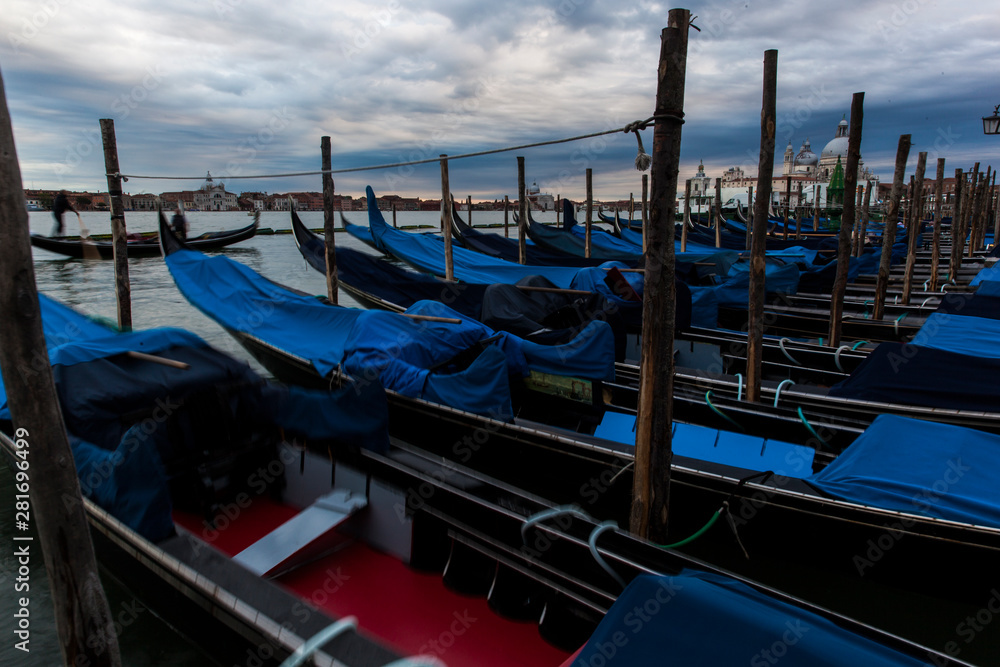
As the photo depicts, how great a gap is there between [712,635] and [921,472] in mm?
2012

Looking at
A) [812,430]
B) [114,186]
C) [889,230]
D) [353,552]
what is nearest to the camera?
[353,552]

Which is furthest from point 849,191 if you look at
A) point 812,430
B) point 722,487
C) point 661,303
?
point 661,303

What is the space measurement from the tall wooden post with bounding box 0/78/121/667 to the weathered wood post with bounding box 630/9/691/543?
2075 millimetres

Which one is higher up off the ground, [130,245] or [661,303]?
[661,303]

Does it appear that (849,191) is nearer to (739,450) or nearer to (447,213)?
(739,450)

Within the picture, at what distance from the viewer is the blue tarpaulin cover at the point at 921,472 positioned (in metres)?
2.67

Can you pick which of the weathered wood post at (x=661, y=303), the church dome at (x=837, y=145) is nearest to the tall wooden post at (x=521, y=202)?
the weathered wood post at (x=661, y=303)

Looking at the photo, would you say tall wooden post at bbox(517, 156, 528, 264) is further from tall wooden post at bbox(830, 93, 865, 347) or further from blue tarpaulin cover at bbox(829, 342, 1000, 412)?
blue tarpaulin cover at bbox(829, 342, 1000, 412)

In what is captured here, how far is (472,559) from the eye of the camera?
2955 mm

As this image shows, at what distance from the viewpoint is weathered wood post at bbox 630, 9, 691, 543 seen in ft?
7.57

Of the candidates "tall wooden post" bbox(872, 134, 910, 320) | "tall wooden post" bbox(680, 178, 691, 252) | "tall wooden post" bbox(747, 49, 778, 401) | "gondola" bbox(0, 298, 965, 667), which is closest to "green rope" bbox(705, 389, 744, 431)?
"tall wooden post" bbox(747, 49, 778, 401)

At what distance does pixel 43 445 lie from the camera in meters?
1.55

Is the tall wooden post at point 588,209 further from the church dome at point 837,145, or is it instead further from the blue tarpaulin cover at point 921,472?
the church dome at point 837,145

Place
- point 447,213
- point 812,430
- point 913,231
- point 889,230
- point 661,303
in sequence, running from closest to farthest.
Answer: point 661,303, point 812,430, point 889,230, point 447,213, point 913,231
